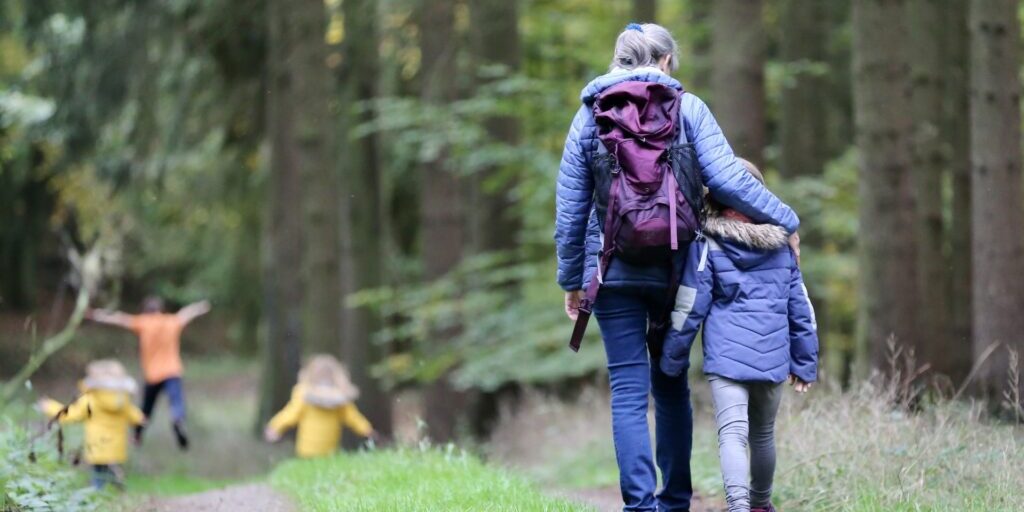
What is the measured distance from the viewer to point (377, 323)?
87.5 feet

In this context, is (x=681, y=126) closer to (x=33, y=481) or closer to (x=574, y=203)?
(x=574, y=203)

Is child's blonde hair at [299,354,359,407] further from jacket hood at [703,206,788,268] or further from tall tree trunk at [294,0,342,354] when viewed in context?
jacket hood at [703,206,788,268]

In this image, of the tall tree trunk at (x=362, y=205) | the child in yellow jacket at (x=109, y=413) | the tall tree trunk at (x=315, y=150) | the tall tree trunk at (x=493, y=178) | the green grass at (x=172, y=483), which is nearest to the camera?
the child in yellow jacket at (x=109, y=413)

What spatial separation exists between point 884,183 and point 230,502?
18.3 feet

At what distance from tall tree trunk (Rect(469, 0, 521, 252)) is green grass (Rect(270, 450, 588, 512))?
27.3ft

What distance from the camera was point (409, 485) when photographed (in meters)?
7.40

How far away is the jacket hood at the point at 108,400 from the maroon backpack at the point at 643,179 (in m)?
7.44

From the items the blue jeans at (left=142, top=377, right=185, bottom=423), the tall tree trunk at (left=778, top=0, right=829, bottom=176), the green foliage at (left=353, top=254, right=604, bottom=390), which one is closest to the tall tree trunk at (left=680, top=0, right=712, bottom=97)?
the tall tree trunk at (left=778, top=0, right=829, bottom=176)

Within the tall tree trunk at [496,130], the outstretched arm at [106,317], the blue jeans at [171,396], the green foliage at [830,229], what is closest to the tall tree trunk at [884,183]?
the green foliage at [830,229]

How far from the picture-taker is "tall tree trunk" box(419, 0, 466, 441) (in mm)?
16453

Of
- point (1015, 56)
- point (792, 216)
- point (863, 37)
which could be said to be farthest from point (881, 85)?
point (792, 216)

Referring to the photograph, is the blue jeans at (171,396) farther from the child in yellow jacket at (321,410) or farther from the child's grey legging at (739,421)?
the child's grey legging at (739,421)

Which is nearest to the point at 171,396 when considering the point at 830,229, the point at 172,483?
the point at 172,483

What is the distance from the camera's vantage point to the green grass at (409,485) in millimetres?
6457
